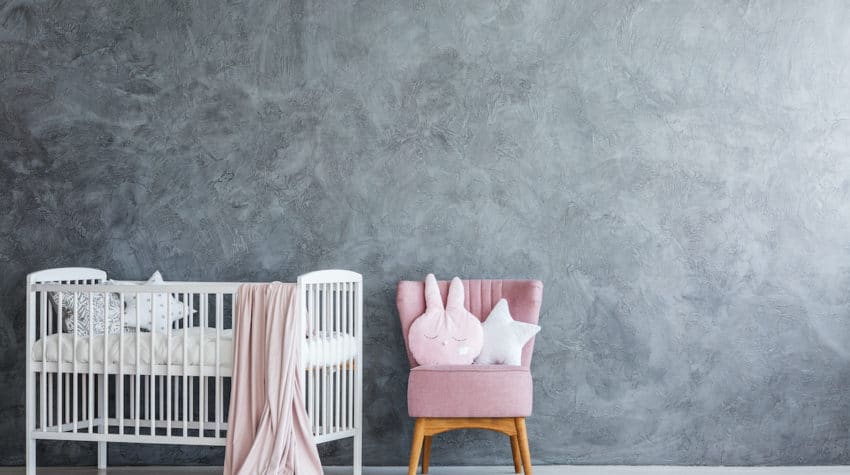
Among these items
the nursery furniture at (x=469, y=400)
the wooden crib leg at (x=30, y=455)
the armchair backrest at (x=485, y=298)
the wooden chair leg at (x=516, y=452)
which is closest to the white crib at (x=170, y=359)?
the wooden crib leg at (x=30, y=455)

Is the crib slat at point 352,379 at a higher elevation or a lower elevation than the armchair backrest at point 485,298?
lower

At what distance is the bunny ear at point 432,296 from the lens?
3.80 metres

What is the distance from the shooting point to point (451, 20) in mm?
4090

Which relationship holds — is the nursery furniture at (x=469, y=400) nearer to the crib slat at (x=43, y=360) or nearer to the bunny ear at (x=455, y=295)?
the bunny ear at (x=455, y=295)

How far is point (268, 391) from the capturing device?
3.29 m

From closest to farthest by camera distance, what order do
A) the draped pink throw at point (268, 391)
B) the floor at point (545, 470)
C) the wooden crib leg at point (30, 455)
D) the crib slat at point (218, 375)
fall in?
1. the draped pink throw at point (268, 391)
2. the crib slat at point (218, 375)
3. the wooden crib leg at point (30, 455)
4. the floor at point (545, 470)

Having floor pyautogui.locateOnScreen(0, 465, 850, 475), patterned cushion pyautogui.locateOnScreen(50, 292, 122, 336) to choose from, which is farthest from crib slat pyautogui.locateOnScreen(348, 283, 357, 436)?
patterned cushion pyautogui.locateOnScreen(50, 292, 122, 336)

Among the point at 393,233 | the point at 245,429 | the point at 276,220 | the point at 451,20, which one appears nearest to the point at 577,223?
the point at 393,233

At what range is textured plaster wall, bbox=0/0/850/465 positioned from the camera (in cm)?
403

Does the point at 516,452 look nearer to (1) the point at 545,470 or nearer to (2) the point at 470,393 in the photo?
(1) the point at 545,470

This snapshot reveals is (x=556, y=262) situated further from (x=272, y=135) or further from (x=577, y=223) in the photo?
(x=272, y=135)

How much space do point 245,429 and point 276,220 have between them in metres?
1.10

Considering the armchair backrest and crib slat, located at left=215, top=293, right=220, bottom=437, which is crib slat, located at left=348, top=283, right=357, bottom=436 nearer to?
the armchair backrest

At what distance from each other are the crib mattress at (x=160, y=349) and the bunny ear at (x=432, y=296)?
460 mm
